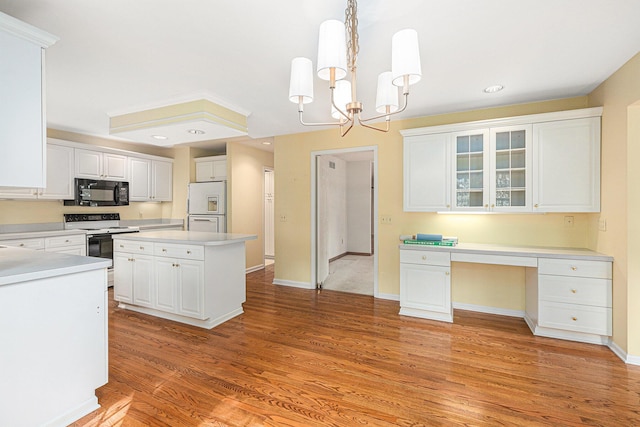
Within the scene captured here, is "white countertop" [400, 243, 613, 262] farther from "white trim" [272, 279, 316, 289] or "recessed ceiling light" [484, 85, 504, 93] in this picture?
"white trim" [272, 279, 316, 289]

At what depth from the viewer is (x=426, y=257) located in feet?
10.9

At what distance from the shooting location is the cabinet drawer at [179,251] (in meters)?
3.00

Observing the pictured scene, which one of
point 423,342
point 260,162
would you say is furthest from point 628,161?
point 260,162

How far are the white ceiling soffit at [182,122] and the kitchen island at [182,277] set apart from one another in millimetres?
1240

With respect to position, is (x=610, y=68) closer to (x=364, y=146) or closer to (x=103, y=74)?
(x=364, y=146)

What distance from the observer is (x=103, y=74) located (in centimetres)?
259

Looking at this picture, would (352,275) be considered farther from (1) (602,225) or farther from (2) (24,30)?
(2) (24,30)

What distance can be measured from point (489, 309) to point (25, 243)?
5.74 m

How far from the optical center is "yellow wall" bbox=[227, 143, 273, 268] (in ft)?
17.2

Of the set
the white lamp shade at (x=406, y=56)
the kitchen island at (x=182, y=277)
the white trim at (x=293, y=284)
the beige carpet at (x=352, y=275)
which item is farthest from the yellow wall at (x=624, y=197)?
the kitchen island at (x=182, y=277)

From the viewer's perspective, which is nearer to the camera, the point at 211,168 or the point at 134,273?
the point at 134,273

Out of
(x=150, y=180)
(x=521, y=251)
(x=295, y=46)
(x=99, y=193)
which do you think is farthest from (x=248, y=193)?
(x=521, y=251)

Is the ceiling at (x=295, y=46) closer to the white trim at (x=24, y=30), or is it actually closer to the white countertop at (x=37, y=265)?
the white trim at (x=24, y=30)

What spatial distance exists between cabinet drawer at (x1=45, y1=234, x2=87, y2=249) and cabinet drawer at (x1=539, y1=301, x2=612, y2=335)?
18.7ft
